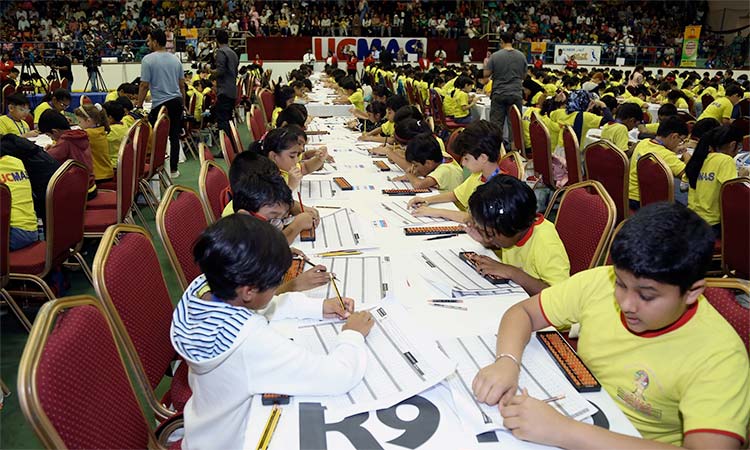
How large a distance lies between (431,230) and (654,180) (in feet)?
5.34

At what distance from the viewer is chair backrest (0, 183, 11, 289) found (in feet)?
7.16

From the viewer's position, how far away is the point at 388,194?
108 inches

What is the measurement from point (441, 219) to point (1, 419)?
195 centimetres

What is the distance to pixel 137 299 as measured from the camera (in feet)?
5.01

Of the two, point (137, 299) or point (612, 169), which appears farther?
point (612, 169)

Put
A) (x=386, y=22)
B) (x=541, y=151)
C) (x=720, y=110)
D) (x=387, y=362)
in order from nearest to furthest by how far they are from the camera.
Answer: (x=387, y=362)
(x=541, y=151)
(x=720, y=110)
(x=386, y=22)

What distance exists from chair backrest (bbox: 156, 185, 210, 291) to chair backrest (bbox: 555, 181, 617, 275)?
1.49m

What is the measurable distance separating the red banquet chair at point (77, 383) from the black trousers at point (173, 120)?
464 cm

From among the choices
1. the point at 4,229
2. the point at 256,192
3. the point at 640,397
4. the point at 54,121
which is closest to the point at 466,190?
the point at 256,192

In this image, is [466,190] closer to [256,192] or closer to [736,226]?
[256,192]

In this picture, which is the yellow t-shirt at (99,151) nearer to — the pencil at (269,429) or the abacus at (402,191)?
the abacus at (402,191)

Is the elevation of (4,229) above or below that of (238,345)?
below

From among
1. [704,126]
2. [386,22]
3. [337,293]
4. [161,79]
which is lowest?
[337,293]

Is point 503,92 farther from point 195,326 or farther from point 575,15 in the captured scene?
point 575,15
